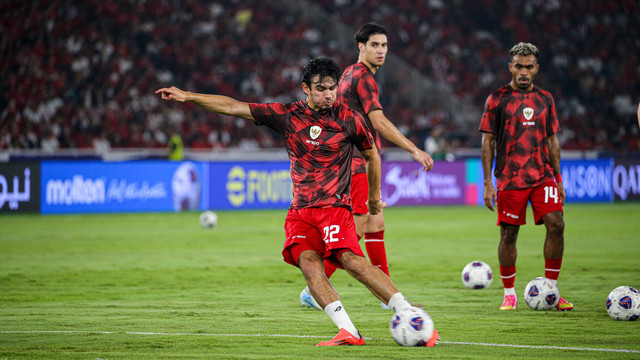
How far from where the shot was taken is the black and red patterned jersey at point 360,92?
8.02 metres

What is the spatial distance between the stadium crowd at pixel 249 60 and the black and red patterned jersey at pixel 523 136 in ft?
58.6

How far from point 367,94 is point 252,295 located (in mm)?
2638

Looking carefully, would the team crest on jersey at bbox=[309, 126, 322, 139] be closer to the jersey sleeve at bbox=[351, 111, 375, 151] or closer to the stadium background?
the jersey sleeve at bbox=[351, 111, 375, 151]

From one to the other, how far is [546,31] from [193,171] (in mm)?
19027

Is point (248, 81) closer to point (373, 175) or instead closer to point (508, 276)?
point (508, 276)

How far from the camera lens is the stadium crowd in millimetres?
27109

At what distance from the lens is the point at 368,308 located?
829 cm

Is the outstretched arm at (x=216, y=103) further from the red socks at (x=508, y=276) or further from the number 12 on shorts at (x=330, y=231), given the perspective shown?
the red socks at (x=508, y=276)

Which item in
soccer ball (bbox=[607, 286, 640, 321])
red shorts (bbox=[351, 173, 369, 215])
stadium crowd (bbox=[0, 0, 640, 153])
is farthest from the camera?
stadium crowd (bbox=[0, 0, 640, 153])

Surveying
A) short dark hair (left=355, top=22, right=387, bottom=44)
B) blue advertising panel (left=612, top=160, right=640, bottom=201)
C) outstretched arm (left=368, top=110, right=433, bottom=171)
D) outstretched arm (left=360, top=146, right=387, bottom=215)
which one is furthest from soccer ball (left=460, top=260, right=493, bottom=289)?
blue advertising panel (left=612, top=160, right=640, bottom=201)

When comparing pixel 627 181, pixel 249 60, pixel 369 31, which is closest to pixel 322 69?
pixel 369 31

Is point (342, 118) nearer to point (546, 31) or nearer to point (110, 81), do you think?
point (110, 81)

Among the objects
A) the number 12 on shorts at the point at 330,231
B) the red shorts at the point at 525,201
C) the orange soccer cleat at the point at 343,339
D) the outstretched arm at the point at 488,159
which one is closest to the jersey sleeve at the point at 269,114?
the number 12 on shorts at the point at 330,231

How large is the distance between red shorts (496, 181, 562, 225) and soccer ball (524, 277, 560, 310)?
24.4 inches
